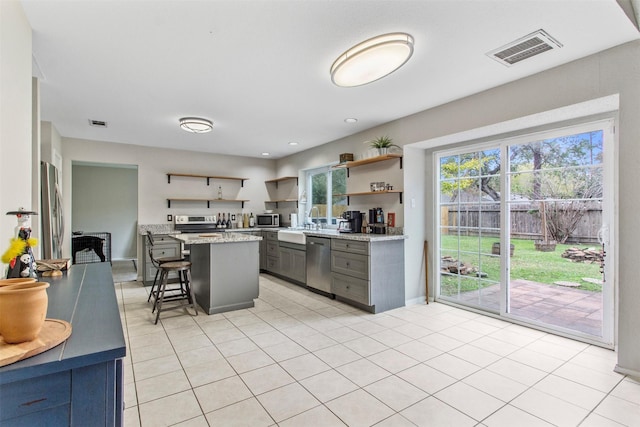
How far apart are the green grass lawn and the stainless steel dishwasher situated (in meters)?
1.59

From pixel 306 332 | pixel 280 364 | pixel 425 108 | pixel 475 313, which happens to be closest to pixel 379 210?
pixel 425 108

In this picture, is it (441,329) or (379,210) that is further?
(379,210)

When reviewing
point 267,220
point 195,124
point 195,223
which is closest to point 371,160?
point 195,124

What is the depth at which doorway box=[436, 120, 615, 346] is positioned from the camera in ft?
9.50

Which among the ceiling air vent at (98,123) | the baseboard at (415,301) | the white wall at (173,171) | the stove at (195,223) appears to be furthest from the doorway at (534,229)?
the ceiling air vent at (98,123)

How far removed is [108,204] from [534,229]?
9065 mm

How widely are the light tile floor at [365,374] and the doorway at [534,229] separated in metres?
0.34

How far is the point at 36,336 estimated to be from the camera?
0.97 metres

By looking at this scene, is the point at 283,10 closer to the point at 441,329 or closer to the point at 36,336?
the point at 36,336

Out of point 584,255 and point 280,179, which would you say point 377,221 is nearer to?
point 584,255

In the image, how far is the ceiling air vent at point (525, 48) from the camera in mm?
2232

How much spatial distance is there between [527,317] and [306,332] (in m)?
2.43

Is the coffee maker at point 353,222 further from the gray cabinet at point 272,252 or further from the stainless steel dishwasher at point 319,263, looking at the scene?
the gray cabinet at point 272,252

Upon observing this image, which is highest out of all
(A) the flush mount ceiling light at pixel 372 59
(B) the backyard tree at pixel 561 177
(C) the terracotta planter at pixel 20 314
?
(A) the flush mount ceiling light at pixel 372 59
